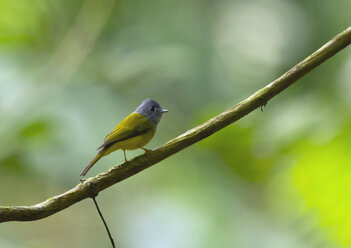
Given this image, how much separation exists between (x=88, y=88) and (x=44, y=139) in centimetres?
84

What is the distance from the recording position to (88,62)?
16.1 feet

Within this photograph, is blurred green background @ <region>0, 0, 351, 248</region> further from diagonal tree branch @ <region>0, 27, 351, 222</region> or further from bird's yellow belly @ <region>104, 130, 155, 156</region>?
diagonal tree branch @ <region>0, 27, 351, 222</region>

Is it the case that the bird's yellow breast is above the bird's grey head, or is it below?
below

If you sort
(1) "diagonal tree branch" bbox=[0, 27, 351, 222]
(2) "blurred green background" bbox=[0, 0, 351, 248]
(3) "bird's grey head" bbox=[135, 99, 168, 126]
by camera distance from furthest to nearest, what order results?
1. (3) "bird's grey head" bbox=[135, 99, 168, 126]
2. (2) "blurred green background" bbox=[0, 0, 351, 248]
3. (1) "diagonal tree branch" bbox=[0, 27, 351, 222]

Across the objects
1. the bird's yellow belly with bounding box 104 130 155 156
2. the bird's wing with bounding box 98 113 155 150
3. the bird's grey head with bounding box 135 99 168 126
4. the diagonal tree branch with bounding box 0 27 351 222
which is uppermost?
the bird's grey head with bounding box 135 99 168 126

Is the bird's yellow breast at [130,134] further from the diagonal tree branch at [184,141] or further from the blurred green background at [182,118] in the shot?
the diagonal tree branch at [184,141]

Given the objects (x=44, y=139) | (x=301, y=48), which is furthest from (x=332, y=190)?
(x=301, y=48)

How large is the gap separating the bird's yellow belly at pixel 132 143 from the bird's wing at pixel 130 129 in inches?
0.8

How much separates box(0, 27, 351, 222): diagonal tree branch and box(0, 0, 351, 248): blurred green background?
1.89 ft

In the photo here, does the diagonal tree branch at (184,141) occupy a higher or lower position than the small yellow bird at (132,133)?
lower

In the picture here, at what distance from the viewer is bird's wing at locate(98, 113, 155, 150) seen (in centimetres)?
315

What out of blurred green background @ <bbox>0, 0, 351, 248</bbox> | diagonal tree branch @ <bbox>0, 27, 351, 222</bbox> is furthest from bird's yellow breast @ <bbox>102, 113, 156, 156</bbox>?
diagonal tree branch @ <bbox>0, 27, 351, 222</bbox>

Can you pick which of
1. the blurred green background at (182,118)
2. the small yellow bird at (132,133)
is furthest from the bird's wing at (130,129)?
the blurred green background at (182,118)

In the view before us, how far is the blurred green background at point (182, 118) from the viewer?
3.02 meters
